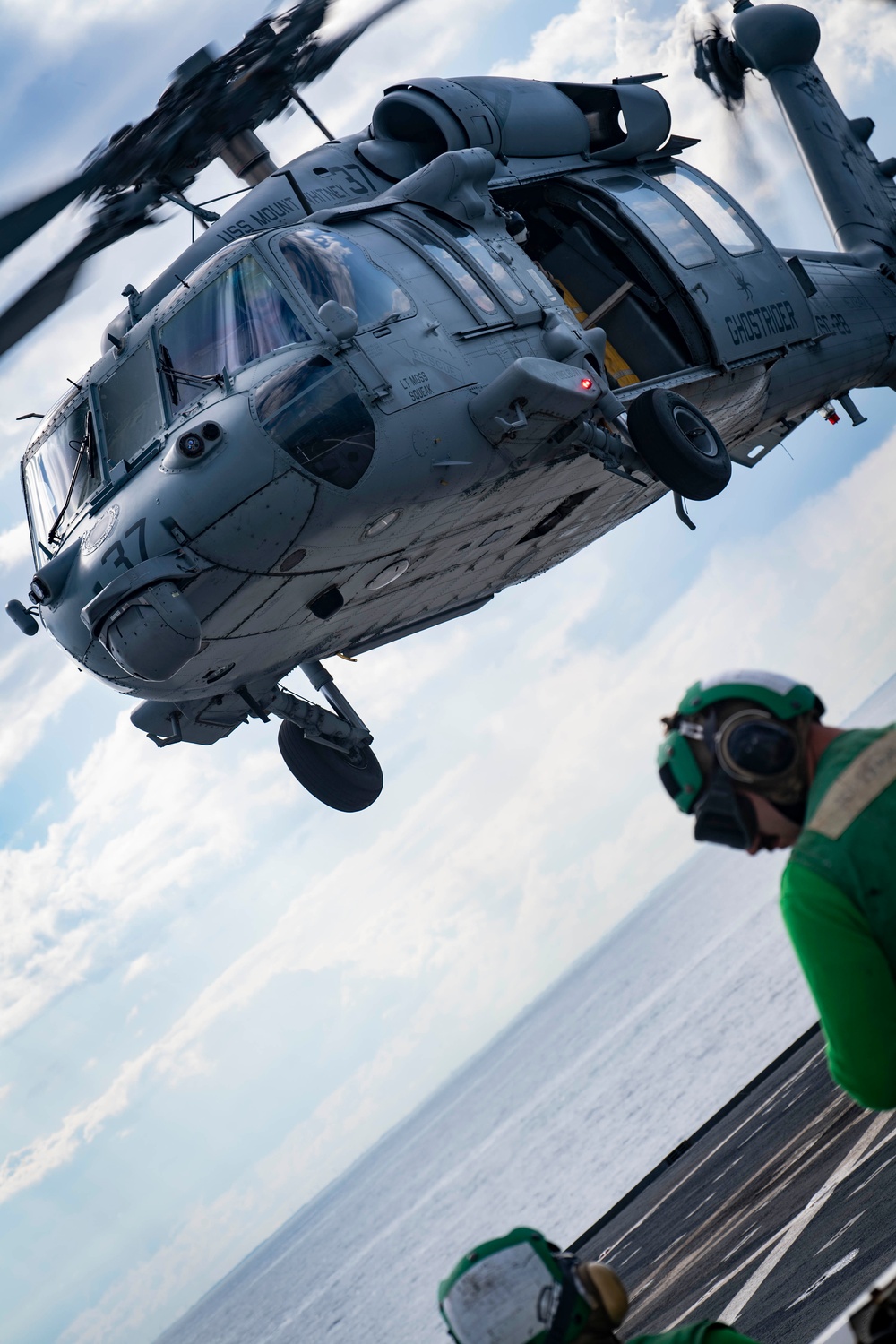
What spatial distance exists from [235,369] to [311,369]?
0.62 meters

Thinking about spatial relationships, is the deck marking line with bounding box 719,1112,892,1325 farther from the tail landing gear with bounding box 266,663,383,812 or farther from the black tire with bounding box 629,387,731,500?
the tail landing gear with bounding box 266,663,383,812

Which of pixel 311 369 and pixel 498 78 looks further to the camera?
pixel 498 78

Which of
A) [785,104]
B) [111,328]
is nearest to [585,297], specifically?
[111,328]

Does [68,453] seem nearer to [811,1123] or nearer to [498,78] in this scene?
[498,78]

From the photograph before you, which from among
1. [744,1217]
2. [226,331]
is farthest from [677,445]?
[744,1217]

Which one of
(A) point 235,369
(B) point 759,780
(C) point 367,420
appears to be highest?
(A) point 235,369

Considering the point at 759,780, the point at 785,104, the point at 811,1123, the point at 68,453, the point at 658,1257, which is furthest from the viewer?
the point at 785,104

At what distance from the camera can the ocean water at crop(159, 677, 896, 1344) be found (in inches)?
1788

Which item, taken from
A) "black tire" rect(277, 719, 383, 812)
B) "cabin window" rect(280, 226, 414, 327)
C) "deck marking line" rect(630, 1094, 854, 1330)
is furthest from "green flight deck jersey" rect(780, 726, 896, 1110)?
"black tire" rect(277, 719, 383, 812)

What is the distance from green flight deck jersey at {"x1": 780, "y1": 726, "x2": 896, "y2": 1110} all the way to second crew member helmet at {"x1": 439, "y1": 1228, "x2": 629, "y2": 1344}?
2.14 ft

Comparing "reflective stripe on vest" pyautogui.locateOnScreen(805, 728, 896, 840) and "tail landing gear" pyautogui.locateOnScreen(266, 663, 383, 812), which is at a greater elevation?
"reflective stripe on vest" pyautogui.locateOnScreen(805, 728, 896, 840)

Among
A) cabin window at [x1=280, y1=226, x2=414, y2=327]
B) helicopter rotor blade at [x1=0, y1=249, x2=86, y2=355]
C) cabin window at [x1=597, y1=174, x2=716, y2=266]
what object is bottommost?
cabin window at [x1=597, y1=174, x2=716, y2=266]

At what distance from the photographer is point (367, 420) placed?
9211mm

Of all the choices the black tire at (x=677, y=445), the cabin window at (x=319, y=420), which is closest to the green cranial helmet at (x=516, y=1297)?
the cabin window at (x=319, y=420)
